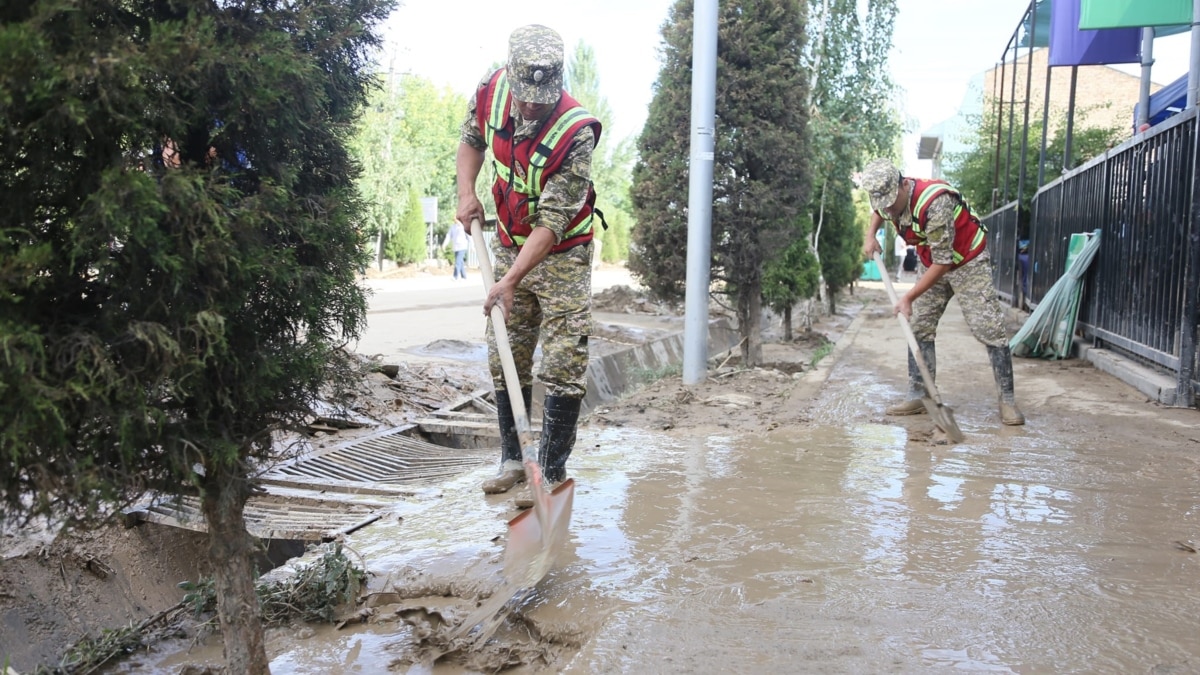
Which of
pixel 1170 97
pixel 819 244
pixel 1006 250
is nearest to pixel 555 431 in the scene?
pixel 1170 97

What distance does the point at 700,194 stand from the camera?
700cm

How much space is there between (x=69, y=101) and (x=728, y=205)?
680 cm

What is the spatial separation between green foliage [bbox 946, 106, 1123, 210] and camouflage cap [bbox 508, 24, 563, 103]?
13192 mm

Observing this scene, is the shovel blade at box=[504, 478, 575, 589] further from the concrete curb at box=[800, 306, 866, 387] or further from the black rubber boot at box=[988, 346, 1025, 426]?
the concrete curb at box=[800, 306, 866, 387]

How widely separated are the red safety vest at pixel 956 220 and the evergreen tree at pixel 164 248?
3.75m

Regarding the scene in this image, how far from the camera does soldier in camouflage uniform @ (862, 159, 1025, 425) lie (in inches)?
201

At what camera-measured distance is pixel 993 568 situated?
283 cm

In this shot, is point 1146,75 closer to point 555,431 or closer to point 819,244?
point 819,244

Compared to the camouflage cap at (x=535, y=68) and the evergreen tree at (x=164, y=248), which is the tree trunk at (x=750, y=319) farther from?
the evergreen tree at (x=164, y=248)

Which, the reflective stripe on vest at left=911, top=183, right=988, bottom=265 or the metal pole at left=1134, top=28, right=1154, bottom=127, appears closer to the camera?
the reflective stripe on vest at left=911, top=183, right=988, bottom=265

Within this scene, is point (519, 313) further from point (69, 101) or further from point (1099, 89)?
point (1099, 89)

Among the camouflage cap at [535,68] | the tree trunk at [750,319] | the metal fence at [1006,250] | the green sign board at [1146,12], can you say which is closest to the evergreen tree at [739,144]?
the tree trunk at [750,319]

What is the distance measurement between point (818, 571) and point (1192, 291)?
4.04 meters

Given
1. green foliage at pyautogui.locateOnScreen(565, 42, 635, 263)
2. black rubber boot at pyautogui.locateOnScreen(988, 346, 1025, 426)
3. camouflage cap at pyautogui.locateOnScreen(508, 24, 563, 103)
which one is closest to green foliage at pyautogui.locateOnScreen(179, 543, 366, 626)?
camouflage cap at pyautogui.locateOnScreen(508, 24, 563, 103)
